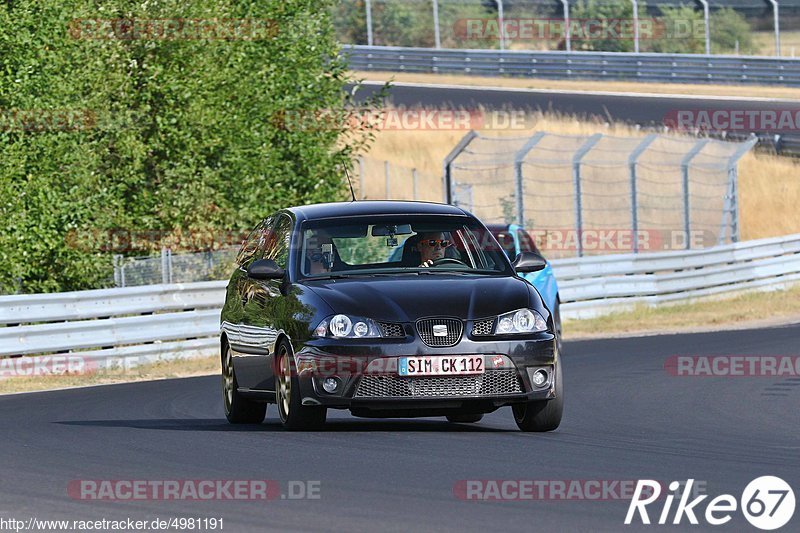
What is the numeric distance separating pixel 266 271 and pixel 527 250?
9.66m

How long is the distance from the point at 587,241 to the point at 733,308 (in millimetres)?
10205

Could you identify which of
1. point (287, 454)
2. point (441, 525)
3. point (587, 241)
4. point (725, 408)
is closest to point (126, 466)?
point (287, 454)

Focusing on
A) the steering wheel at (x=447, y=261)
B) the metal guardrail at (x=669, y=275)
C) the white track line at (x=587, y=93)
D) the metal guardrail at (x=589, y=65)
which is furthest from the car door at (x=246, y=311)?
the metal guardrail at (x=589, y=65)

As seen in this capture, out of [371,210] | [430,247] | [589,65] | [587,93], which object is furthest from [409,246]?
[589,65]

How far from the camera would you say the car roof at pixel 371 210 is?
12062 millimetres

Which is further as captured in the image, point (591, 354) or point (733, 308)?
point (733, 308)

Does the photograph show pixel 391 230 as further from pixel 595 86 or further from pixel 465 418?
pixel 595 86

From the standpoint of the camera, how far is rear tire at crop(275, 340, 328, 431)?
1098 cm

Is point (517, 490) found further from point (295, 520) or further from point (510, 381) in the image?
point (510, 381)

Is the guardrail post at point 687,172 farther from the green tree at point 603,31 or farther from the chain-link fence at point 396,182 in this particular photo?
the green tree at point 603,31

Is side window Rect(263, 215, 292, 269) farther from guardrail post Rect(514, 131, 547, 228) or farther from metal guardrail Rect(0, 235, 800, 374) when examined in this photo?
guardrail post Rect(514, 131, 547, 228)

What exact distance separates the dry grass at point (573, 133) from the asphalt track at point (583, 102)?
1092 mm

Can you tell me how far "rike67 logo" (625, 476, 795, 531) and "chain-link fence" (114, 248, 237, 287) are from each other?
1445 cm

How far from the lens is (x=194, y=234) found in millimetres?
25453
